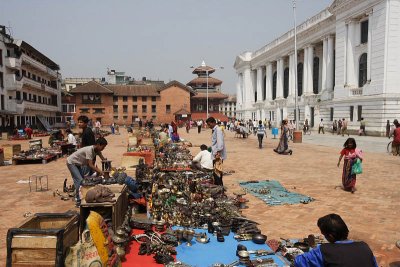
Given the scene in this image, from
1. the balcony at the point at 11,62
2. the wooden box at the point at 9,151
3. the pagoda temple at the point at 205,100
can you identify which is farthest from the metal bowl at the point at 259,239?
the pagoda temple at the point at 205,100

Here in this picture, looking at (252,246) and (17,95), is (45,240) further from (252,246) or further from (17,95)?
(17,95)

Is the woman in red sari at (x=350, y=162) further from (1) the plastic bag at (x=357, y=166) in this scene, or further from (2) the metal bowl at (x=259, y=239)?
(2) the metal bowl at (x=259, y=239)

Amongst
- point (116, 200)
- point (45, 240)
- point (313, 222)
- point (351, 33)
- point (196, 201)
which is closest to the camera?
point (45, 240)

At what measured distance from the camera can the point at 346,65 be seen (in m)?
36.7

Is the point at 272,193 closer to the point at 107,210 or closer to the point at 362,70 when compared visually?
the point at 107,210

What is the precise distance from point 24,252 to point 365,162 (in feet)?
49.7

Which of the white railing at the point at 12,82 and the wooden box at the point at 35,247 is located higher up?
the white railing at the point at 12,82

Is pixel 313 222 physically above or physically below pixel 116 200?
below

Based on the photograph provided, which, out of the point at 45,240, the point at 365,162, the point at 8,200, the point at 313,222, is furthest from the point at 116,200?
the point at 365,162

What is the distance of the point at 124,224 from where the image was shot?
625 cm

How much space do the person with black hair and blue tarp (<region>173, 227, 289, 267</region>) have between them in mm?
2099

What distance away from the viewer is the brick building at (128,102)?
67562 millimetres

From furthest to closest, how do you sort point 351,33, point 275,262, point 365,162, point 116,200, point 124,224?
point 351,33, point 365,162, point 124,224, point 116,200, point 275,262

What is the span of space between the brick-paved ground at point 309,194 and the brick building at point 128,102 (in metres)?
53.0
